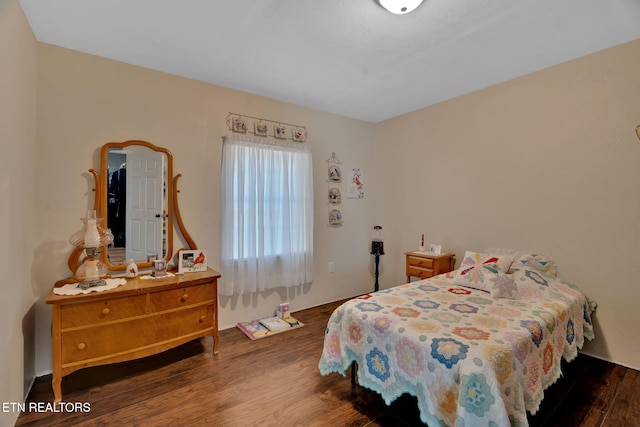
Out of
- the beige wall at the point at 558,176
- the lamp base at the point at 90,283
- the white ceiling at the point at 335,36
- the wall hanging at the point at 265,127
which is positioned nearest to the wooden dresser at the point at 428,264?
the beige wall at the point at 558,176

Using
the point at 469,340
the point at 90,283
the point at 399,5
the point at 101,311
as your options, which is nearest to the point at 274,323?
the point at 101,311

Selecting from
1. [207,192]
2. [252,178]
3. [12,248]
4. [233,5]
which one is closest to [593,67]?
[233,5]

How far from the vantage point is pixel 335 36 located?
2141mm

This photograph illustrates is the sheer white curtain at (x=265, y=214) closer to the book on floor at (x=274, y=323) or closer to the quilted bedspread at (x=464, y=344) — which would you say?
the book on floor at (x=274, y=323)

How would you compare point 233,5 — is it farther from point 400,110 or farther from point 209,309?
point 400,110

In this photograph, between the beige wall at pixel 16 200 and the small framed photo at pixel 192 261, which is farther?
the small framed photo at pixel 192 261

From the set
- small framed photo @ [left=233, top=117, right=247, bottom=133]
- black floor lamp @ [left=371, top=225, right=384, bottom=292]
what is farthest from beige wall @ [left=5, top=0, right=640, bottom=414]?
black floor lamp @ [left=371, top=225, right=384, bottom=292]

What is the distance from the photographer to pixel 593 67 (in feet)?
7.98

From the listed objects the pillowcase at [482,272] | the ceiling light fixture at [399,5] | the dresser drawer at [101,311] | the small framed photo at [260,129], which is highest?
the ceiling light fixture at [399,5]

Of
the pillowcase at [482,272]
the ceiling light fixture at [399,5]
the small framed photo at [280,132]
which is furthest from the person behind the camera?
the small framed photo at [280,132]

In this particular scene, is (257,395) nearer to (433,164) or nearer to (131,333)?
(131,333)

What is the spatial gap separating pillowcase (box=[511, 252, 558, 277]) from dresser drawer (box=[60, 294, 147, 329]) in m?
3.08

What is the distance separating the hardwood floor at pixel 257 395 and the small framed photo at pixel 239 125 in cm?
218

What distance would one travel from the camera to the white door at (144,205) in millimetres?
2529
